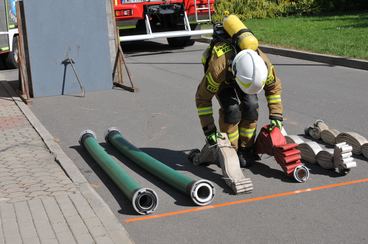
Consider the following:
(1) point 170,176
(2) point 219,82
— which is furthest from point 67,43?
(1) point 170,176

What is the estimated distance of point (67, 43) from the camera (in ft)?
34.7

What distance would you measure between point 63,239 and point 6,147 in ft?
10.2

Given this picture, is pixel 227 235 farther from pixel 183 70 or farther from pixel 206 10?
pixel 206 10

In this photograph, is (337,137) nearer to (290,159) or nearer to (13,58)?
(290,159)

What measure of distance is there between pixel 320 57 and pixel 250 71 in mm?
8506

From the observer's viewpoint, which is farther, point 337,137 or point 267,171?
point 337,137

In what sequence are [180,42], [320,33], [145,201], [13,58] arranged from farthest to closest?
[180,42] → [320,33] → [13,58] → [145,201]

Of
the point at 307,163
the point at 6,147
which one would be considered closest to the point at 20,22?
the point at 6,147

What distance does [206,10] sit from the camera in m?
16.5

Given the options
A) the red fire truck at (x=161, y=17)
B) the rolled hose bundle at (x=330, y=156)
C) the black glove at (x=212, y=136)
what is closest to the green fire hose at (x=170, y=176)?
the black glove at (x=212, y=136)

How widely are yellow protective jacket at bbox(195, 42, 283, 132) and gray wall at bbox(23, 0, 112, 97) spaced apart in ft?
18.4

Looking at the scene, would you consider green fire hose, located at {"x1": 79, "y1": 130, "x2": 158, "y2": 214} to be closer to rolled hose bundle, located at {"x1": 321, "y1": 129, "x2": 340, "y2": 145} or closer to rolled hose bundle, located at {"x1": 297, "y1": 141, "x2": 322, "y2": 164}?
rolled hose bundle, located at {"x1": 297, "y1": 141, "x2": 322, "y2": 164}

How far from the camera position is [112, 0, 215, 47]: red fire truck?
15.6 metres

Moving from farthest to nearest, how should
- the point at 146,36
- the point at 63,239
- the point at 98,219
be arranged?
the point at 146,36, the point at 98,219, the point at 63,239
